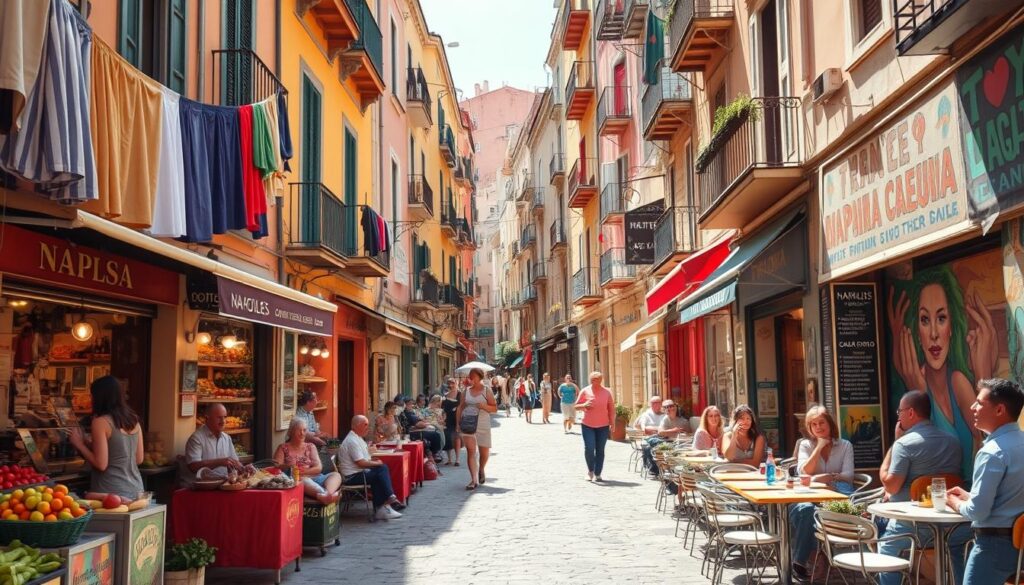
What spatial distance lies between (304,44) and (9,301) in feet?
25.7

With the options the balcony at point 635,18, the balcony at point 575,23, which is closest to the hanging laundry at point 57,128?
the balcony at point 635,18

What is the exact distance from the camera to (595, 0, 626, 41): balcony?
22.4 m

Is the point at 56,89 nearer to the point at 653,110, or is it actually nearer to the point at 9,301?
the point at 9,301

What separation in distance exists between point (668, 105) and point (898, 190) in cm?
906

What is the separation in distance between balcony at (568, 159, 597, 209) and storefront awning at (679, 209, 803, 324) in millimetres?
16044

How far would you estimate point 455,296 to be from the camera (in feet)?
110

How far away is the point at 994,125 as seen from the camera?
6.26 meters

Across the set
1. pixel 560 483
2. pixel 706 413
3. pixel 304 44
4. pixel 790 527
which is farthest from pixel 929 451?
pixel 304 44

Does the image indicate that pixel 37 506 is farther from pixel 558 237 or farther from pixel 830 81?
pixel 558 237

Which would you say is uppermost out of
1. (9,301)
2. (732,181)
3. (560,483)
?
(732,181)

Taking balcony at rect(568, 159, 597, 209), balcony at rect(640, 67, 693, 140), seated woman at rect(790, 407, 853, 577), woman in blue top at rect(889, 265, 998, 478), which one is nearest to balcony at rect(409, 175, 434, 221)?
balcony at rect(568, 159, 597, 209)

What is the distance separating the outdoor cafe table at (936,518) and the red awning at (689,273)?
26.1 ft

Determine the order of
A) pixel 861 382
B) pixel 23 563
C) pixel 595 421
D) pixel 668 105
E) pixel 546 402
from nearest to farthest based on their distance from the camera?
pixel 23 563 < pixel 861 382 < pixel 595 421 < pixel 668 105 < pixel 546 402

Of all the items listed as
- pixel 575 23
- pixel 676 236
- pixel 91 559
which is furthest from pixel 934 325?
pixel 575 23
